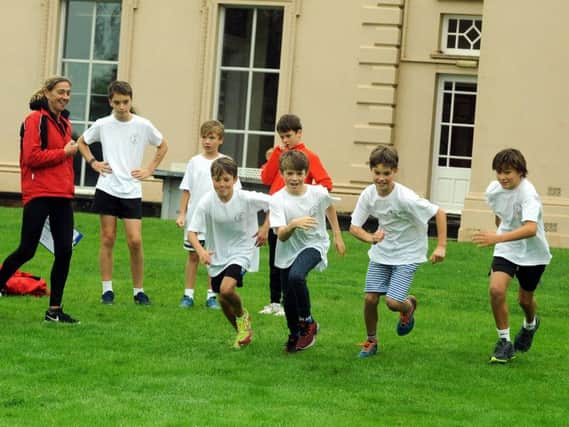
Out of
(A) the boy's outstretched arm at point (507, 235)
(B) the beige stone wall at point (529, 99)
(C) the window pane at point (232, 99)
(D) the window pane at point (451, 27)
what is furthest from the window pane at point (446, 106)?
(A) the boy's outstretched arm at point (507, 235)

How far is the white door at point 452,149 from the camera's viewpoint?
26031mm

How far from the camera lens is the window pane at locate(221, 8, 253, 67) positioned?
26922mm

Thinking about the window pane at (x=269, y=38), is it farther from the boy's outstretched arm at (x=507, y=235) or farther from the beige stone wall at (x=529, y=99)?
the boy's outstretched arm at (x=507, y=235)

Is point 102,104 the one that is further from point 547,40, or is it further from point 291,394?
point 291,394

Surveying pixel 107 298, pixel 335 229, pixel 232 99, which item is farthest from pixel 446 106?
pixel 335 229

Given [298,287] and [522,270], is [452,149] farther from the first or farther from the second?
[298,287]

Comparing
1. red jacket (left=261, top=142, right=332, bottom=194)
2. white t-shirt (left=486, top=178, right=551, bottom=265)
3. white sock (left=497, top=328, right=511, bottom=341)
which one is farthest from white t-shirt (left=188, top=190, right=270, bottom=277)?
white sock (left=497, top=328, right=511, bottom=341)

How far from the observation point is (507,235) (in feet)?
34.5

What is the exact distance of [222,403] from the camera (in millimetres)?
9031

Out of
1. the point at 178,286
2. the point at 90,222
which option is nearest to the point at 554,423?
the point at 178,286

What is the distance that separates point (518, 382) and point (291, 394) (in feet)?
5.79

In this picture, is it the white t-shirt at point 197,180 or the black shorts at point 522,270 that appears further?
the white t-shirt at point 197,180

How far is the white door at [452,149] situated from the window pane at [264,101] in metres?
3.06

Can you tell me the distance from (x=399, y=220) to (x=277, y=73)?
16.2 m
